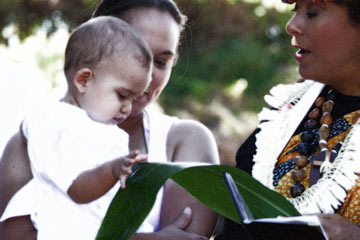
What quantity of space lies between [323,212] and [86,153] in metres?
0.59

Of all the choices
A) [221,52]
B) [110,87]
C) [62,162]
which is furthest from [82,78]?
[221,52]

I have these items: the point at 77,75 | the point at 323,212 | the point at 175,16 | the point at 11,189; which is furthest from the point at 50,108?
the point at 323,212

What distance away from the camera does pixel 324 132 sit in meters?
1.68

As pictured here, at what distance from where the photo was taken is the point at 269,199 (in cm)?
132

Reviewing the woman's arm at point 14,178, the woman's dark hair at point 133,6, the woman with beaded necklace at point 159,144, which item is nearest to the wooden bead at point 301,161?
the woman with beaded necklace at point 159,144

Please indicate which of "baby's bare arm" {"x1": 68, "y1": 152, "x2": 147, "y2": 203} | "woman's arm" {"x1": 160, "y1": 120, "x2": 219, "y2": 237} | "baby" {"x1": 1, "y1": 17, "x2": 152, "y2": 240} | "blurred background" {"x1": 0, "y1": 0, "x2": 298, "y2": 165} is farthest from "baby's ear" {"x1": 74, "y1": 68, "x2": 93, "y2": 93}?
"blurred background" {"x1": 0, "y1": 0, "x2": 298, "y2": 165}

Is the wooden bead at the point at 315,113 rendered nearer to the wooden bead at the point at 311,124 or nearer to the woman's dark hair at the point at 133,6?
the wooden bead at the point at 311,124

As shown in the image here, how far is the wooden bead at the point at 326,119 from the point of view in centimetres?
171

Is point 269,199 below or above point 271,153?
above

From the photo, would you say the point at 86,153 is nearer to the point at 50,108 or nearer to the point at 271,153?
the point at 50,108

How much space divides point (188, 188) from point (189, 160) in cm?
42

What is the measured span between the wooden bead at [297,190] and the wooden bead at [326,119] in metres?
0.19

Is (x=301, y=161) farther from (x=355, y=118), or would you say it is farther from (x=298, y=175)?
(x=355, y=118)

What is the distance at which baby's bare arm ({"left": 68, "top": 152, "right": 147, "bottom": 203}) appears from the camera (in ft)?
4.28
